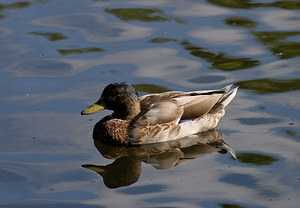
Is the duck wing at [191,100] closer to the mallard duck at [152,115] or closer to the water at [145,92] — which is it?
the mallard duck at [152,115]

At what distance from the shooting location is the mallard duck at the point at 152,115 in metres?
9.93

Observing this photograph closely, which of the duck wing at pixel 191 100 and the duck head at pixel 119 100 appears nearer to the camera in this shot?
the duck head at pixel 119 100

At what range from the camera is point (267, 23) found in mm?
14406

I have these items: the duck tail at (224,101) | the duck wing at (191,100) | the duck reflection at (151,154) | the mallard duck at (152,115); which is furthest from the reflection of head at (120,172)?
the duck tail at (224,101)

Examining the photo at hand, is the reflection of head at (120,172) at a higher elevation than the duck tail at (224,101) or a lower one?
lower

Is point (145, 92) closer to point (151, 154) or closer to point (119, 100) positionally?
point (119, 100)

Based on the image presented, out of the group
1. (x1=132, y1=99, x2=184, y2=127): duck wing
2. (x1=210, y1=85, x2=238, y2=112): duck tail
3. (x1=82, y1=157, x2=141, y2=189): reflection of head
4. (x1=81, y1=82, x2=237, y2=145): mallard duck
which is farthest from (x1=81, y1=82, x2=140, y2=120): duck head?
(x1=210, y1=85, x2=238, y2=112): duck tail

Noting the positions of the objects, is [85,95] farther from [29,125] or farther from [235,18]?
[235,18]

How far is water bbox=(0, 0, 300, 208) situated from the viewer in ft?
27.4

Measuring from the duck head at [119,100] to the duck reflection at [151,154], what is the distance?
0.46m

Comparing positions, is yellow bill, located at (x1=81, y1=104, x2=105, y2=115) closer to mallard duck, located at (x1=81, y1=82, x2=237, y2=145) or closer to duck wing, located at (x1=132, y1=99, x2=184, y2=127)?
mallard duck, located at (x1=81, y1=82, x2=237, y2=145)

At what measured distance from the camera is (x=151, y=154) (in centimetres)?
955

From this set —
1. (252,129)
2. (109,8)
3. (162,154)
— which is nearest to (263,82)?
(252,129)

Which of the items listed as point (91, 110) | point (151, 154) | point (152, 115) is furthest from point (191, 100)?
point (91, 110)
